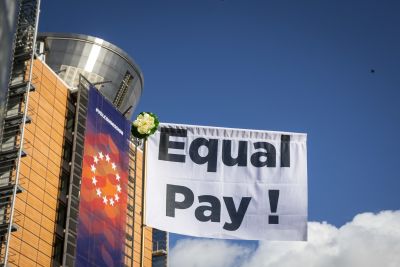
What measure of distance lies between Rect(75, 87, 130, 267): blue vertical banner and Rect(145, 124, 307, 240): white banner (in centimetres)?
4728

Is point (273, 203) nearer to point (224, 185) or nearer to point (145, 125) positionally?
point (224, 185)

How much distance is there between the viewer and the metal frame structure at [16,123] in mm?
57438

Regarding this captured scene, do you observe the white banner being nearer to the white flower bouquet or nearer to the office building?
the white flower bouquet

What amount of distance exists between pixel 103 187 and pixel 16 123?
12694 mm

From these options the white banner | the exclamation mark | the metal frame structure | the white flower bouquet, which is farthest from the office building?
the exclamation mark

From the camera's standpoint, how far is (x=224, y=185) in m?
18.6

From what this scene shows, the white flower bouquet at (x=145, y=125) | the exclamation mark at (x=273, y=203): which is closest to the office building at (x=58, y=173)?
the white flower bouquet at (x=145, y=125)

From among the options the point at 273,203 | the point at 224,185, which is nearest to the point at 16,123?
the point at 224,185

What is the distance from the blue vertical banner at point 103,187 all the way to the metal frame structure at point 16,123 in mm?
8267

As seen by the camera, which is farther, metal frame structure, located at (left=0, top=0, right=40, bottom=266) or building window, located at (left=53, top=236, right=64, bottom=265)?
building window, located at (left=53, top=236, right=64, bottom=265)

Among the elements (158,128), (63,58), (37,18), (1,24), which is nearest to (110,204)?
(37,18)

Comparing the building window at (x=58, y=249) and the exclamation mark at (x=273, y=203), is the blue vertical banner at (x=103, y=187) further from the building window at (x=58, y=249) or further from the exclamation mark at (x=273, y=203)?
the exclamation mark at (x=273, y=203)

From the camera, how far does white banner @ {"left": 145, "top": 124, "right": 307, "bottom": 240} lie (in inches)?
720

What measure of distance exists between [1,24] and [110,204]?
66.3 m
